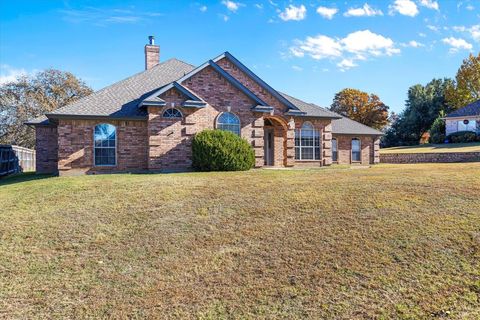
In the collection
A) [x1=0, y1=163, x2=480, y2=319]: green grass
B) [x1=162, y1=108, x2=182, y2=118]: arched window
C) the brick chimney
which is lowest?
[x1=0, y1=163, x2=480, y2=319]: green grass

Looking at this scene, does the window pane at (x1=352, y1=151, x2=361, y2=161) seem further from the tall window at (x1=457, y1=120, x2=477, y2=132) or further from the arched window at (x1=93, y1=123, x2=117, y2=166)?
the tall window at (x1=457, y1=120, x2=477, y2=132)

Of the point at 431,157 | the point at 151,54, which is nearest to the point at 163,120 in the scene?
the point at 151,54

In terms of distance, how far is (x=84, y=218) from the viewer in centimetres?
963

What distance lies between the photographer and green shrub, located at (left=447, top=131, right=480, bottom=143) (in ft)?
125

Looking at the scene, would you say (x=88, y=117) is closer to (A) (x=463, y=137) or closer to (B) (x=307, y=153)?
(B) (x=307, y=153)

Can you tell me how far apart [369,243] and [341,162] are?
69.3 feet

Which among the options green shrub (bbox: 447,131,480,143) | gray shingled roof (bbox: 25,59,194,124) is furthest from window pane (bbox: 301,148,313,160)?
green shrub (bbox: 447,131,480,143)

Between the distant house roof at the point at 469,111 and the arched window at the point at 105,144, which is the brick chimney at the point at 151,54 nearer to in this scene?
the arched window at the point at 105,144

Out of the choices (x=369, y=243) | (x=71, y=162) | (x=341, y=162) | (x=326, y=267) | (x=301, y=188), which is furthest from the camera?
(x=341, y=162)

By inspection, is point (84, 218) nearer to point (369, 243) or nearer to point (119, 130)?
point (369, 243)

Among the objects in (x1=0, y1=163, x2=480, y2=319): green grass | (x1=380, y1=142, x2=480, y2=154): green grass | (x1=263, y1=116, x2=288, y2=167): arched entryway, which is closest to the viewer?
(x1=0, y1=163, x2=480, y2=319): green grass

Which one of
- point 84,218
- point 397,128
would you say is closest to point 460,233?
point 84,218

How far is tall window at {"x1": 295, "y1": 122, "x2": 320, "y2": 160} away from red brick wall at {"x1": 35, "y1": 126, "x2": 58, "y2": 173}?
14.5 metres

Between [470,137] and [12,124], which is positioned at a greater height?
[12,124]
